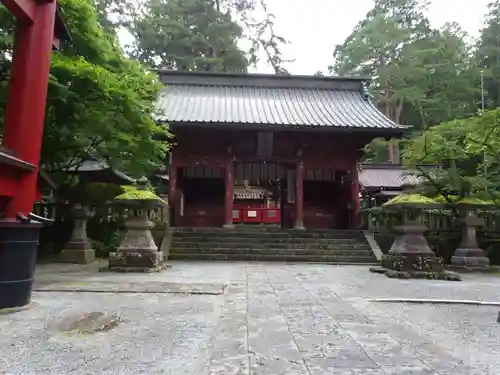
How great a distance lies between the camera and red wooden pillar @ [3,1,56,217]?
200 inches

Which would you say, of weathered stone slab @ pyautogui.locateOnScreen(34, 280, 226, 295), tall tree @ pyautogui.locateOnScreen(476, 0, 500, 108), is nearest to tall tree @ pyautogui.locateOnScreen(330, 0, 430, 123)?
tall tree @ pyautogui.locateOnScreen(476, 0, 500, 108)

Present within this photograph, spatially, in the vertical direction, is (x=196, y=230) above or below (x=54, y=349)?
above

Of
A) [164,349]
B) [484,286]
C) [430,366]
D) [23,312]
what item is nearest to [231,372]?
[164,349]

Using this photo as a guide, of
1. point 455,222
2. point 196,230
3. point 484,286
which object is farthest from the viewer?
point 196,230

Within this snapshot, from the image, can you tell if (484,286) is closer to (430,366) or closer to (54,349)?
(430,366)

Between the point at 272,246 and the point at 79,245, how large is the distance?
568cm

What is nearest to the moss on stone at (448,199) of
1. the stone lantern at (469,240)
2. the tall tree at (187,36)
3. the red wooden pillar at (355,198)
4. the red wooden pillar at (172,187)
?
the stone lantern at (469,240)

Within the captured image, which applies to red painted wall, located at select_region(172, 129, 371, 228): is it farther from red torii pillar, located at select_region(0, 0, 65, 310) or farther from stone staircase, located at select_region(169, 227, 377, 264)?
red torii pillar, located at select_region(0, 0, 65, 310)

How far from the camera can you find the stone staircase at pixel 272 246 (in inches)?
494

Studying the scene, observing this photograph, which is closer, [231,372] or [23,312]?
[231,372]

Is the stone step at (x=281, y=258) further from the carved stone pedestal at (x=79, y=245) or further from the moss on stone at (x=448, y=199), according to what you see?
the moss on stone at (x=448, y=199)

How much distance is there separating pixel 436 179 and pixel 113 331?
38.8ft

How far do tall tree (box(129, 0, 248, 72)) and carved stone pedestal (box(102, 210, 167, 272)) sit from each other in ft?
74.2

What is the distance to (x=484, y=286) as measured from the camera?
26.1 ft
